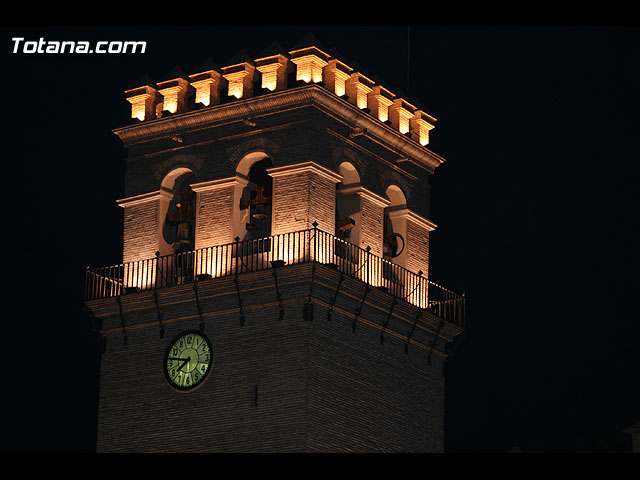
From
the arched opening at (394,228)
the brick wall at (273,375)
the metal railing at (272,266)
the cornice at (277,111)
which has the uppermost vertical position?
the cornice at (277,111)

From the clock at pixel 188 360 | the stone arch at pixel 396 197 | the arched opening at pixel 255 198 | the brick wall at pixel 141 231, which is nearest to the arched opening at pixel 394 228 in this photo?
the stone arch at pixel 396 197

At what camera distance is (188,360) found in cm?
6238

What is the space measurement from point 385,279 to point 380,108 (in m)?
5.51

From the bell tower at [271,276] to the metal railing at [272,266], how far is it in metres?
0.07

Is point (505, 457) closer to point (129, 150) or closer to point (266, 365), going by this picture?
point (266, 365)

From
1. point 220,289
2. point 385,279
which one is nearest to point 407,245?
point 385,279

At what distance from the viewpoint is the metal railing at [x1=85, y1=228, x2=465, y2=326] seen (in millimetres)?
61156

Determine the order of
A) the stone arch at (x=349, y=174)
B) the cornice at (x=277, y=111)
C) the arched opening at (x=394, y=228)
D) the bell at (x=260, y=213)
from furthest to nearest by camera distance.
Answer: the arched opening at (x=394, y=228)
the stone arch at (x=349, y=174)
the cornice at (x=277, y=111)
the bell at (x=260, y=213)

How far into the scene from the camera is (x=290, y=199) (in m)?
61.9

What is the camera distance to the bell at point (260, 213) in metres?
62.7

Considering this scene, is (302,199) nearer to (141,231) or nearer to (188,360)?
(188,360)

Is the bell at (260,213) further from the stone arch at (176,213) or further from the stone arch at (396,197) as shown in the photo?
the stone arch at (396,197)

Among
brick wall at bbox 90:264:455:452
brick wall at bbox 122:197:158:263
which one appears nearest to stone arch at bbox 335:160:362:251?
brick wall at bbox 90:264:455:452

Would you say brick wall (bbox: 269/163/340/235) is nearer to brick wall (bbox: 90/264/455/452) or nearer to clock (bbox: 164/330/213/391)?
Answer: brick wall (bbox: 90/264/455/452)
